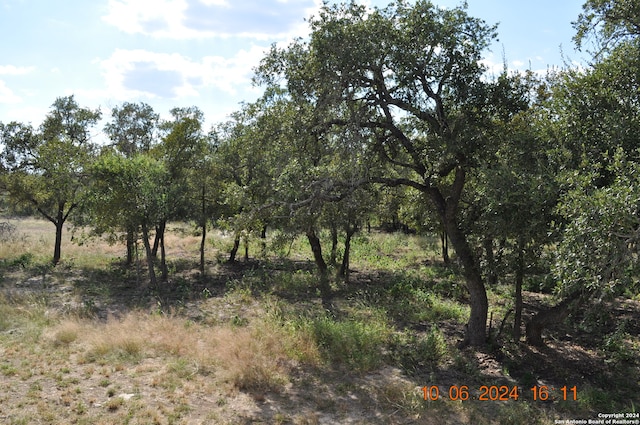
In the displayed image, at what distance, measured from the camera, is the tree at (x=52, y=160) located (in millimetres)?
21453

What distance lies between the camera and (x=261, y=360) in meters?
9.54

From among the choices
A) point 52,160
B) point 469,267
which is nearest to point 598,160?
point 469,267

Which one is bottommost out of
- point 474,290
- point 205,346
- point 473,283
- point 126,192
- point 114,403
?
point 114,403

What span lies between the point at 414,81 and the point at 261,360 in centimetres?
702

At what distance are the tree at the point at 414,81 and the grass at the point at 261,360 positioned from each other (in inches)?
83.3

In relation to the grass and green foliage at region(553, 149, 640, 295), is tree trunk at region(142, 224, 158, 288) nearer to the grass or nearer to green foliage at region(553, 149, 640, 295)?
the grass

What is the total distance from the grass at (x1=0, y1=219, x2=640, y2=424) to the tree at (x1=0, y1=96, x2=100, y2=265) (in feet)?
18.6

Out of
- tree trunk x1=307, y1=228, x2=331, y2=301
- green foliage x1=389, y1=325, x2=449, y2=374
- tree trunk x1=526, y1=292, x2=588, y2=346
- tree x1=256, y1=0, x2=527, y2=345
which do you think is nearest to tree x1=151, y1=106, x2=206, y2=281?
tree trunk x1=307, y1=228, x2=331, y2=301

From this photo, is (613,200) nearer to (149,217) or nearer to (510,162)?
(510,162)

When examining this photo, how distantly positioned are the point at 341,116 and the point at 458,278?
11.3 metres

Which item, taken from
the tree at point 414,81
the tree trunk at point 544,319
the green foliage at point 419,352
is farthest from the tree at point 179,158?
the tree trunk at point 544,319

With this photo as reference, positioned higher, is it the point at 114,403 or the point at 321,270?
the point at 321,270

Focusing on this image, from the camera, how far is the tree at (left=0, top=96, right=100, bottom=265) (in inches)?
845

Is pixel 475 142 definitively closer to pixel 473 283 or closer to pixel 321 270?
pixel 473 283
